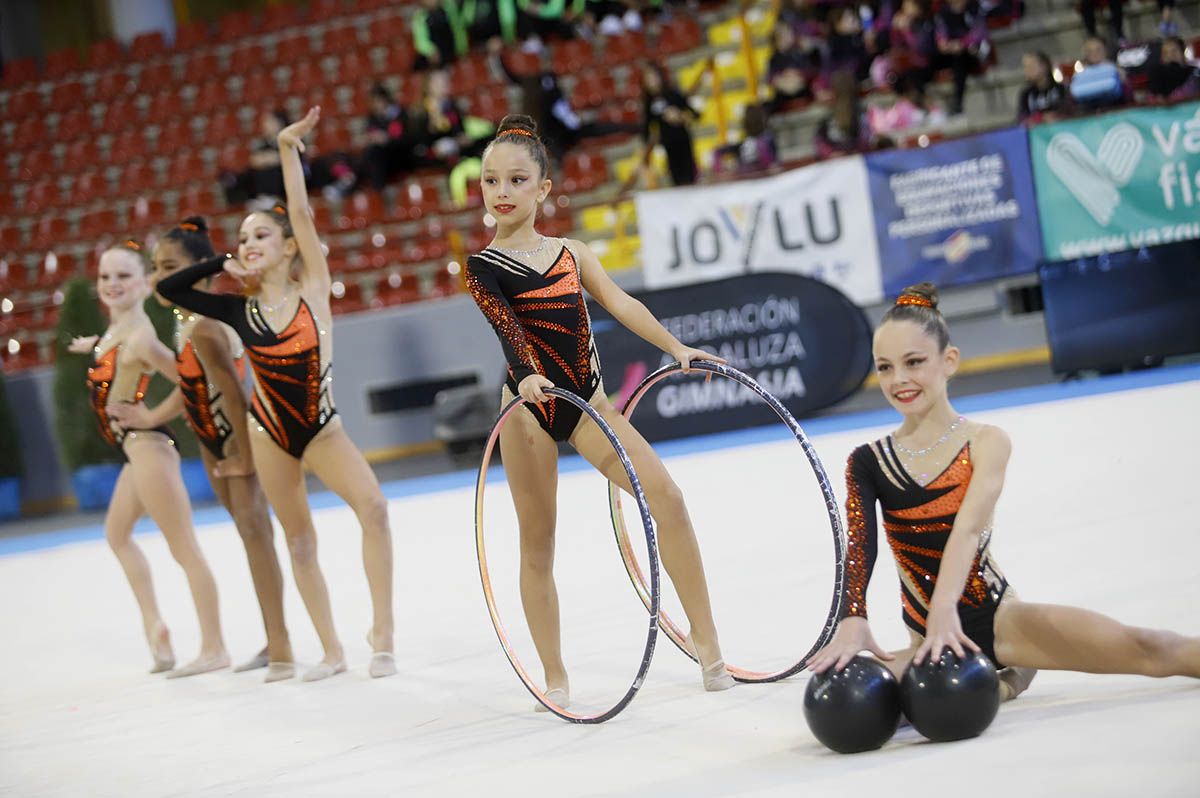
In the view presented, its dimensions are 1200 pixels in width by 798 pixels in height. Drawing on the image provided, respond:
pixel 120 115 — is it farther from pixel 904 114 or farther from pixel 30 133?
pixel 904 114

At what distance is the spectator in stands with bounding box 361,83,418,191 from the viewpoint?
1454cm

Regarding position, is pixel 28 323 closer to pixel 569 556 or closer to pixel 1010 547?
pixel 569 556

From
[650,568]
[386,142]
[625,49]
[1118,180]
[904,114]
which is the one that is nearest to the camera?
[650,568]

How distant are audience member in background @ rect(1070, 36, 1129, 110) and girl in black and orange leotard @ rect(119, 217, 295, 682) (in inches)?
297

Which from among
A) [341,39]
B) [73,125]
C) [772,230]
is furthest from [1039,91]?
[73,125]

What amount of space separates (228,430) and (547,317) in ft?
6.30

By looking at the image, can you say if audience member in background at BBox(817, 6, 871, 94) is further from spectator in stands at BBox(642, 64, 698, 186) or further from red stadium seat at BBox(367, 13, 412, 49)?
red stadium seat at BBox(367, 13, 412, 49)

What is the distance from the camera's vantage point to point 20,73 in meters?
19.0

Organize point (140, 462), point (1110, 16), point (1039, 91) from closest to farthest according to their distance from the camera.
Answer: point (140, 462)
point (1039, 91)
point (1110, 16)

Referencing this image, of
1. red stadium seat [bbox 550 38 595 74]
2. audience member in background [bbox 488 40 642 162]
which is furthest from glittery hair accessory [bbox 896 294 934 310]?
red stadium seat [bbox 550 38 595 74]

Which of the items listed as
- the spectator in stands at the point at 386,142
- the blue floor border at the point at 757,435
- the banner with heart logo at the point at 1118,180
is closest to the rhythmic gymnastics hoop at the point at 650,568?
the blue floor border at the point at 757,435

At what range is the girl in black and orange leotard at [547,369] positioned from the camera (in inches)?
149

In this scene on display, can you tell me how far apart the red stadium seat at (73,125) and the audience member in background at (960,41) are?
446 inches

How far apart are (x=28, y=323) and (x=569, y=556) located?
10.0 m
